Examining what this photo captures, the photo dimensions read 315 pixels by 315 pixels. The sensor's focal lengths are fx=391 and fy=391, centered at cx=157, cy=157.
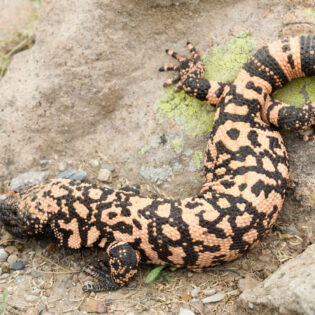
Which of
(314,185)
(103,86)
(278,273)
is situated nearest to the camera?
(278,273)

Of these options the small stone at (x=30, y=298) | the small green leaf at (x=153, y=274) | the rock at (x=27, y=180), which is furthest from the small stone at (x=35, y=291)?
the rock at (x=27, y=180)

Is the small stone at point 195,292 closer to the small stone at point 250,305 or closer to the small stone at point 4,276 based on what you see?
the small stone at point 250,305

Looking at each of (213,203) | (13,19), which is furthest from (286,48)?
(13,19)

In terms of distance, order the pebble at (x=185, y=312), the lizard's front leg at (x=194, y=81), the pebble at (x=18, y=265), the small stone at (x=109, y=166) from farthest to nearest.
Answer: the small stone at (x=109, y=166) < the lizard's front leg at (x=194, y=81) < the pebble at (x=18, y=265) < the pebble at (x=185, y=312)

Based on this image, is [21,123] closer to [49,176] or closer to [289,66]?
[49,176]

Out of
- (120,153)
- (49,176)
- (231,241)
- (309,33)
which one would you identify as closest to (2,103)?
(49,176)

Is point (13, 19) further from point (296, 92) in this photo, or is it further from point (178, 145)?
point (296, 92)
